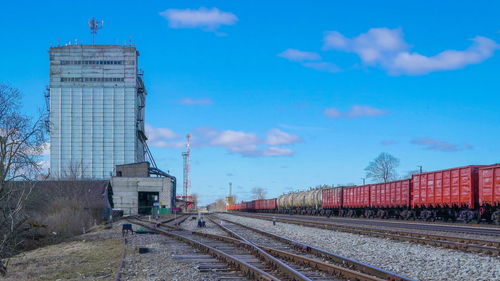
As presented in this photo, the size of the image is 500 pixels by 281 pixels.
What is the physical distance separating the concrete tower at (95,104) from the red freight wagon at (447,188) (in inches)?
3004

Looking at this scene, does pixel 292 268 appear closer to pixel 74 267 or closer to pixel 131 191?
pixel 74 267

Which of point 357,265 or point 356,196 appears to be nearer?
point 357,265

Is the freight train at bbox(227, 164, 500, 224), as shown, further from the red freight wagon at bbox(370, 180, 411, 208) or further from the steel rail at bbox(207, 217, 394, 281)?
the steel rail at bbox(207, 217, 394, 281)

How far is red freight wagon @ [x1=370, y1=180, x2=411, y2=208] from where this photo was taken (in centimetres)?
3642

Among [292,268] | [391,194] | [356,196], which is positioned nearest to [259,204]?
[356,196]

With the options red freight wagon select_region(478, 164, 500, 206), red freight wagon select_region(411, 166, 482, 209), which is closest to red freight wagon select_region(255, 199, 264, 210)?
red freight wagon select_region(411, 166, 482, 209)

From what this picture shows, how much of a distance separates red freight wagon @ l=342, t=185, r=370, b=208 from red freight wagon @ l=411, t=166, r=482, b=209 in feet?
28.9

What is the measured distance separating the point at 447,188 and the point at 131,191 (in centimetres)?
6236

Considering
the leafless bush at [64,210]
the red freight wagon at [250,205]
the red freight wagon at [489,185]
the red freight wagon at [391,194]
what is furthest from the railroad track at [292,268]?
the red freight wagon at [250,205]

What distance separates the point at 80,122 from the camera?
104 m

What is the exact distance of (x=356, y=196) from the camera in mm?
46375

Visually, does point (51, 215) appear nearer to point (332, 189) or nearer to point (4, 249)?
point (4, 249)

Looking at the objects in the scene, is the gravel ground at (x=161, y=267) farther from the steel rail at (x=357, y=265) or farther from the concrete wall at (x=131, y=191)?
the concrete wall at (x=131, y=191)

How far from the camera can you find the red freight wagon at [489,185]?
81.2 feet
